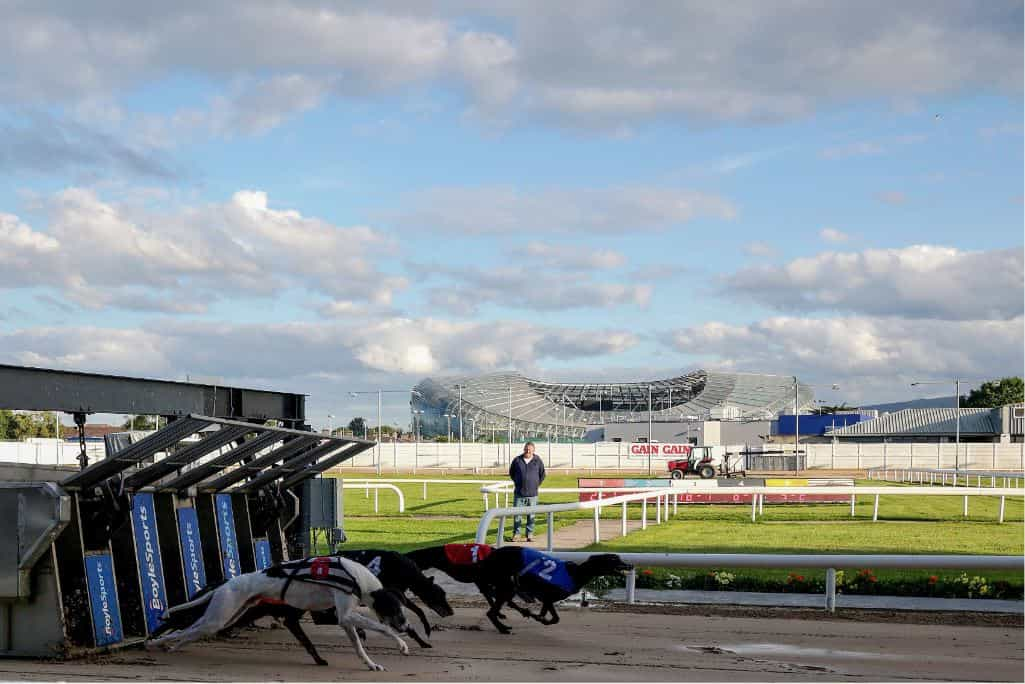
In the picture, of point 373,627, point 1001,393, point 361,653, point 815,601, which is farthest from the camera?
point 1001,393

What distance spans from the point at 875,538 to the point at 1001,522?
5362 mm

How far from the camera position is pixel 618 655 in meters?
7.91

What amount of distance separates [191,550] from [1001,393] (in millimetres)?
127194

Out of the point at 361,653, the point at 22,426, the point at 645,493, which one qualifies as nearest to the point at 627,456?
the point at 22,426

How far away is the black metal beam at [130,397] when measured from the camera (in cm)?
841

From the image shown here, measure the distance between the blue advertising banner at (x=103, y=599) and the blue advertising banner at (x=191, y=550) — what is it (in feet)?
3.25

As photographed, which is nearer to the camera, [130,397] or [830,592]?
[130,397]

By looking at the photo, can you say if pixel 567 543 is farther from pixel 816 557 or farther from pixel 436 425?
pixel 436 425

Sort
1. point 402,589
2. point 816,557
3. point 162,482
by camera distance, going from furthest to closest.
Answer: point 816,557 → point 162,482 → point 402,589

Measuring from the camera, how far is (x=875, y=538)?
17578 mm

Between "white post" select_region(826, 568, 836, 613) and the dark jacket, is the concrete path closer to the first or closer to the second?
"white post" select_region(826, 568, 836, 613)

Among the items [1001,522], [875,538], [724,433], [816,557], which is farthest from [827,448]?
[816,557]

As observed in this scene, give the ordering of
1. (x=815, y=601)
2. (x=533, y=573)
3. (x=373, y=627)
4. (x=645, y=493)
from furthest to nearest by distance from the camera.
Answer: (x=645, y=493)
(x=815, y=601)
(x=533, y=573)
(x=373, y=627)

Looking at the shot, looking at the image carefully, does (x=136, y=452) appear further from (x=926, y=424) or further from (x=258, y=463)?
(x=926, y=424)
